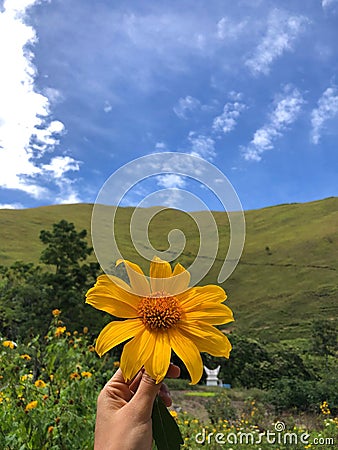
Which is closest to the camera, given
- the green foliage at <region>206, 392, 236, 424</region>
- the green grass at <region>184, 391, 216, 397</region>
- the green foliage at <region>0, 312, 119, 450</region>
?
the green foliage at <region>0, 312, 119, 450</region>

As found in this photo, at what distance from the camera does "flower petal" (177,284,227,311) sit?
0.57 metres

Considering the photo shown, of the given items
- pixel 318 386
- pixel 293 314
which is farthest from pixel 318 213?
pixel 318 386

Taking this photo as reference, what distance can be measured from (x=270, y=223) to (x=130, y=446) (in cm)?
3785

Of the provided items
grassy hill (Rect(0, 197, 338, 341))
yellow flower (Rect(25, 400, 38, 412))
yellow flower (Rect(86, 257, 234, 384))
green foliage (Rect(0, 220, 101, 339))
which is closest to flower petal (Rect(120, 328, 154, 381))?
yellow flower (Rect(86, 257, 234, 384))

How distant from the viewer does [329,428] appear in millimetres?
3875

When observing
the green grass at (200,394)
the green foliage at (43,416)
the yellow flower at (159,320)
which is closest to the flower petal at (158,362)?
the yellow flower at (159,320)

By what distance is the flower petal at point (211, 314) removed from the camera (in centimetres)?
57

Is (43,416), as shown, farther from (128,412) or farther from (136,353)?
(136,353)

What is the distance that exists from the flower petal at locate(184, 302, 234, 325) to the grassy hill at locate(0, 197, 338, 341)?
1446cm

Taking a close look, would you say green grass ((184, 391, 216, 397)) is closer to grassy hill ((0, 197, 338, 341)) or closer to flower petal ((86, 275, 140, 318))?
flower petal ((86, 275, 140, 318))

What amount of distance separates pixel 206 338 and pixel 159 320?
59mm

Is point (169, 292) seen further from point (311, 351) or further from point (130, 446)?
point (311, 351)

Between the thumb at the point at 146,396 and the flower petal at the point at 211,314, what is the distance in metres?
0.09

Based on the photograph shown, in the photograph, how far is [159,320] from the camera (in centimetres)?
55
